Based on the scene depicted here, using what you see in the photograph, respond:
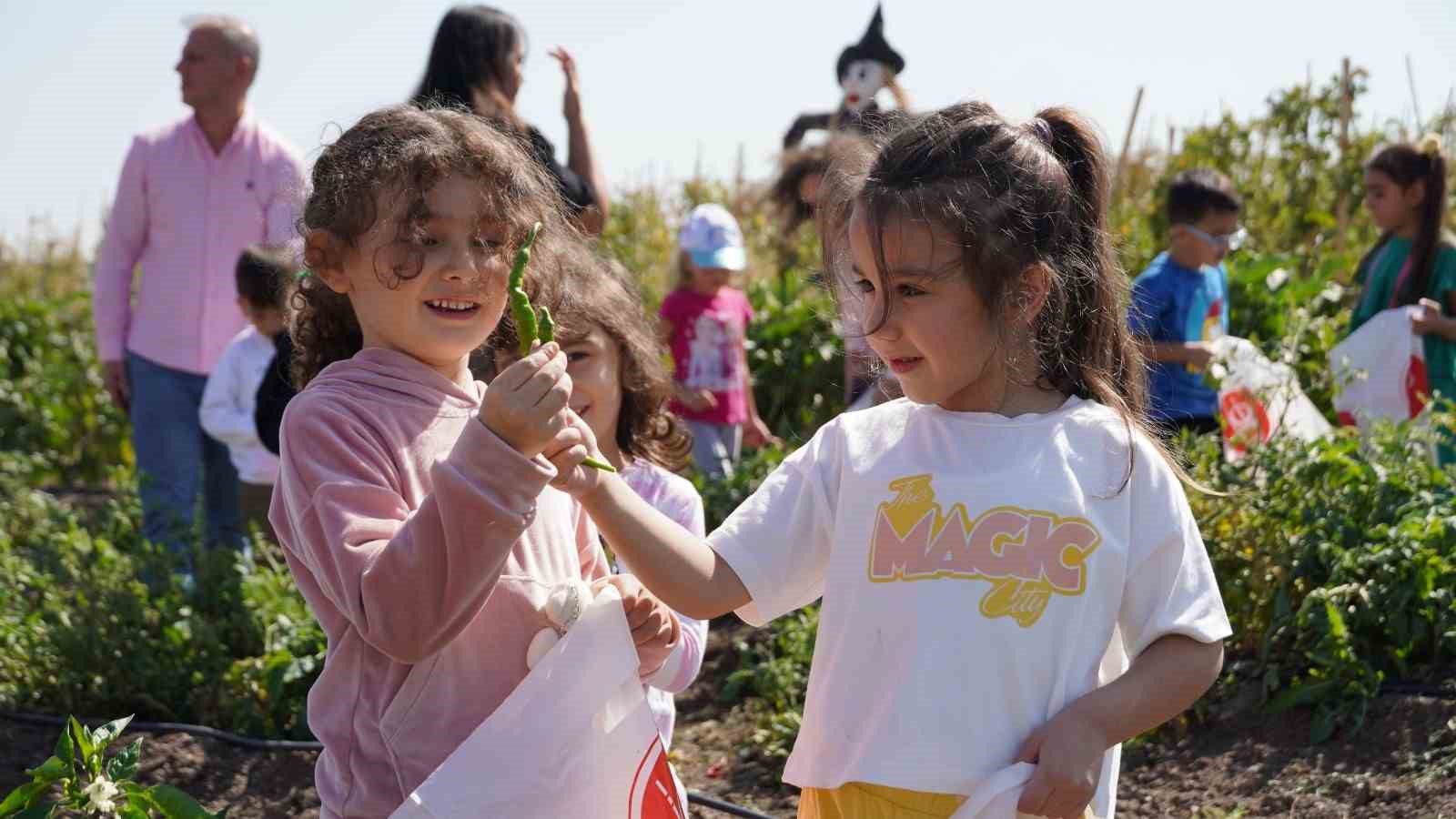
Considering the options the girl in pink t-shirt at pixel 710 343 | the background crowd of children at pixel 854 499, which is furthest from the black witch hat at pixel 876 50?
the background crowd of children at pixel 854 499

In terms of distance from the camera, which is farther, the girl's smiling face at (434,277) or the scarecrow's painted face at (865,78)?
the scarecrow's painted face at (865,78)

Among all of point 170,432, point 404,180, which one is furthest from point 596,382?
point 170,432

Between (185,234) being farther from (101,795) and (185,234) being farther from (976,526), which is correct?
(976,526)

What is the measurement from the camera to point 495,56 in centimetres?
470

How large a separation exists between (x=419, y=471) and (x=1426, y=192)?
5403 mm

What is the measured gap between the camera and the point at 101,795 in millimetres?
2293

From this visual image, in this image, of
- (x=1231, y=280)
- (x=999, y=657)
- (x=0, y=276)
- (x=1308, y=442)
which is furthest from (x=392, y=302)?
(x=0, y=276)

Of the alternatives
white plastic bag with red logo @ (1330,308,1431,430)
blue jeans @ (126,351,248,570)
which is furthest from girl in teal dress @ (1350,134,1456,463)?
blue jeans @ (126,351,248,570)

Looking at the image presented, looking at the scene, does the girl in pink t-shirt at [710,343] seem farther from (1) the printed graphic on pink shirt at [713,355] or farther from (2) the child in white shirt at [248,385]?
(2) the child in white shirt at [248,385]

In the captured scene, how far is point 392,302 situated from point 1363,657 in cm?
283

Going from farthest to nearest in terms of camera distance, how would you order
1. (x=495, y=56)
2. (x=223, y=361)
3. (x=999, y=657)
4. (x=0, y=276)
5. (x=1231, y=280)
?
(x=0, y=276)
(x=1231, y=280)
(x=223, y=361)
(x=495, y=56)
(x=999, y=657)

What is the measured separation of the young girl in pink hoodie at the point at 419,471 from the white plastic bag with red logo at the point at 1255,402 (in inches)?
118

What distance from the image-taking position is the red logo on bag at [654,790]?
78.8 inches

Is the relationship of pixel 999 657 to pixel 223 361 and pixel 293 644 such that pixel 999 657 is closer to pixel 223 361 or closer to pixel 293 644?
pixel 293 644
